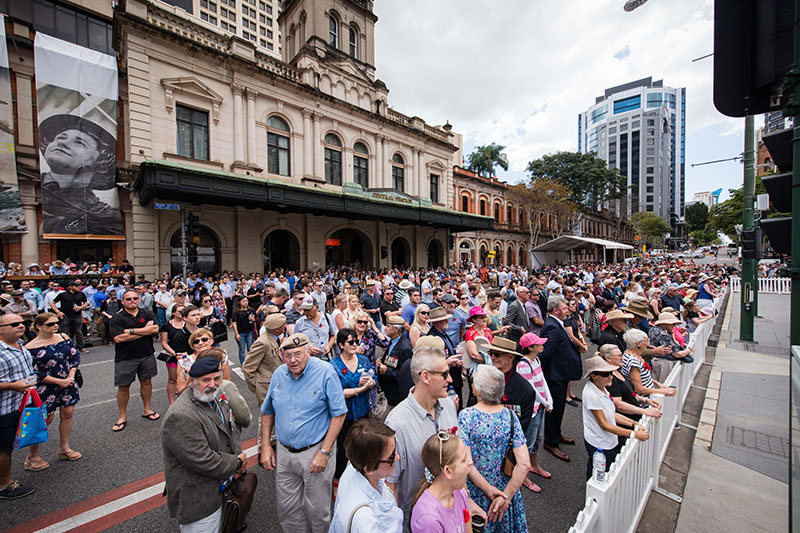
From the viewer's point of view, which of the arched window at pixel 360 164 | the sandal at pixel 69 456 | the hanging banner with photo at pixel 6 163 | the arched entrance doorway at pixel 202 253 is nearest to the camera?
the sandal at pixel 69 456

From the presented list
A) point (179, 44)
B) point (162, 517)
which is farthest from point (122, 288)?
point (179, 44)

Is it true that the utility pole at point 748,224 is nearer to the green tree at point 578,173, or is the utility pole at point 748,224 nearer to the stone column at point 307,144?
the stone column at point 307,144

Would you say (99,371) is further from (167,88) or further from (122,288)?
(167,88)

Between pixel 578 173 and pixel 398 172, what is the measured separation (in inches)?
1060

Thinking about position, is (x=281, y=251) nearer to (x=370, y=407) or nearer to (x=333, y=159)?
(x=333, y=159)

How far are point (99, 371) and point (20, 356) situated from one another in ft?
15.5

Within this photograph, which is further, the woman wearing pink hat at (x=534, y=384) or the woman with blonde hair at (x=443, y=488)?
the woman wearing pink hat at (x=534, y=384)

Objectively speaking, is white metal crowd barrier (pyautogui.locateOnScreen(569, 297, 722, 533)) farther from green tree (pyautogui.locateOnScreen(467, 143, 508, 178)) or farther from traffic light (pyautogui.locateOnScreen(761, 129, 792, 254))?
green tree (pyautogui.locateOnScreen(467, 143, 508, 178))

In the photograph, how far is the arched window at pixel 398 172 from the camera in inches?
1006

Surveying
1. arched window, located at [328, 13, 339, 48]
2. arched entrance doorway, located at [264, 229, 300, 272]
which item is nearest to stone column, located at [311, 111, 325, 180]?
arched entrance doorway, located at [264, 229, 300, 272]

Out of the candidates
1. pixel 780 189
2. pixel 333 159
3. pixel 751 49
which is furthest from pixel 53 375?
pixel 333 159

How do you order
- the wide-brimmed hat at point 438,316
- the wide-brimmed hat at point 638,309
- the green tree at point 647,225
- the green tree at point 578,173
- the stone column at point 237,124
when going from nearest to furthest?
the wide-brimmed hat at point 438,316 < the wide-brimmed hat at point 638,309 < the stone column at point 237,124 < the green tree at point 578,173 < the green tree at point 647,225

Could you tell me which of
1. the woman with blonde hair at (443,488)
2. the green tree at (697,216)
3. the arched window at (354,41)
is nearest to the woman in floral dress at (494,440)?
the woman with blonde hair at (443,488)

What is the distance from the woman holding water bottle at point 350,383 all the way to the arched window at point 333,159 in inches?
781
